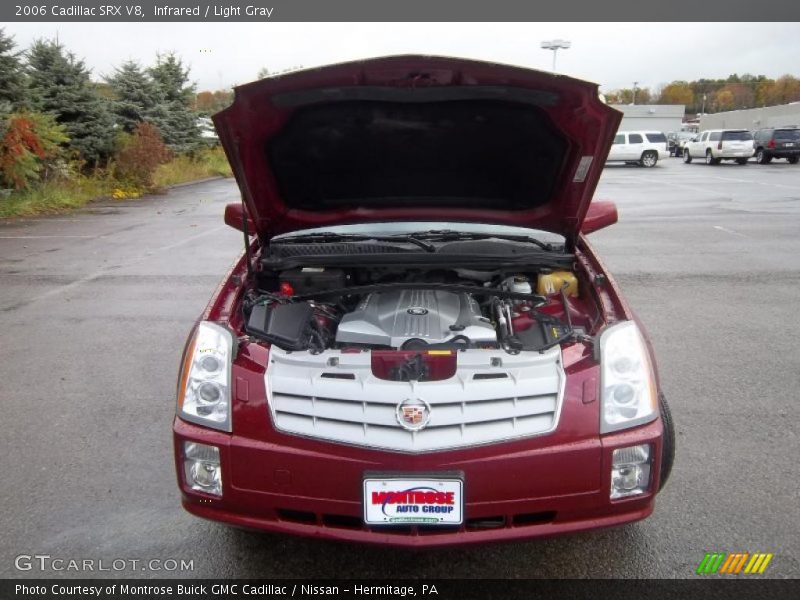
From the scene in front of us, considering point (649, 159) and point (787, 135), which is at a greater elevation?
point (787, 135)

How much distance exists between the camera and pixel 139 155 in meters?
18.2

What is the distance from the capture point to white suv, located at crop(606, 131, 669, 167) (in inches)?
1151

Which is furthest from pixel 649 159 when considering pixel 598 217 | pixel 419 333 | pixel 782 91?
pixel 782 91

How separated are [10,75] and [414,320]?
1511cm

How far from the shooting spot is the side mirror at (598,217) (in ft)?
11.3

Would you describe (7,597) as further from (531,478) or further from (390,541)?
(531,478)

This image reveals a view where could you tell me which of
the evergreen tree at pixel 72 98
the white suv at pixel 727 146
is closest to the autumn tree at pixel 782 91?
the white suv at pixel 727 146

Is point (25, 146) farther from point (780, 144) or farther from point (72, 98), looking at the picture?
point (780, 144)

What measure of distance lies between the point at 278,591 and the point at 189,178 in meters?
23.1

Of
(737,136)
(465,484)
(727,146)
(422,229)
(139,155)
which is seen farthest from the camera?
(737,136)

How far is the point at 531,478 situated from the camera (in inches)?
82.7

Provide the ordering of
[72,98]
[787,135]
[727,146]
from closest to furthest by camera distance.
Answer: [72,98], [787,135], [727,146]

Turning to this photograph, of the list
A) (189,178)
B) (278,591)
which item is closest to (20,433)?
(278,591)

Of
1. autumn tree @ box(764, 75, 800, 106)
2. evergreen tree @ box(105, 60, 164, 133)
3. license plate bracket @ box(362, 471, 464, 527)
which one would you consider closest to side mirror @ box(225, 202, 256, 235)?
license plate bracket @ box(362, 471, 464, 527)
